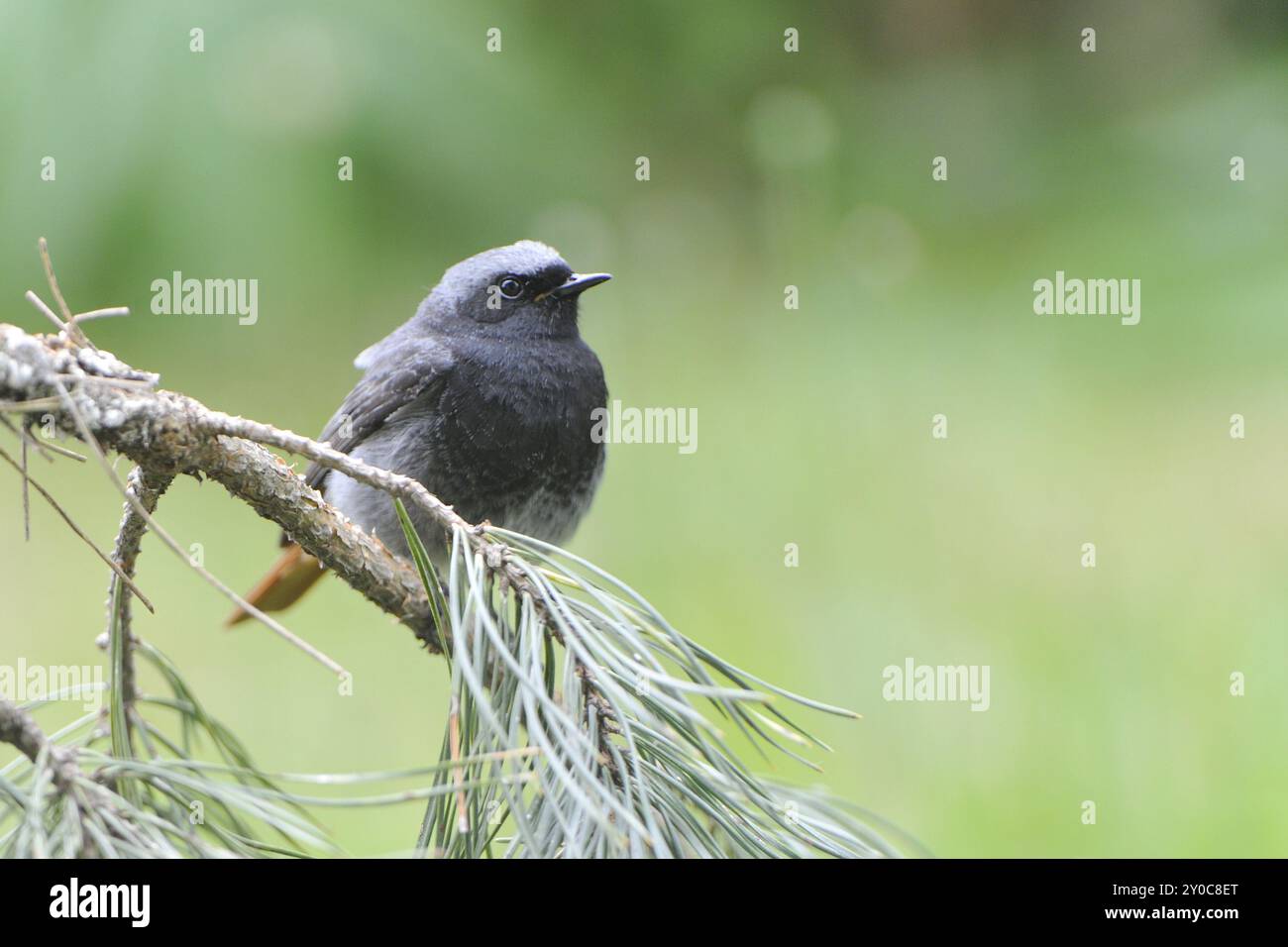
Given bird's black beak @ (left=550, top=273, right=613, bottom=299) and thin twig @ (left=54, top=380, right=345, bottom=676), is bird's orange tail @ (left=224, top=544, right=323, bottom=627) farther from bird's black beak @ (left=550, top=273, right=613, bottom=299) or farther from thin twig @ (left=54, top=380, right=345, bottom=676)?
thin twig @ (left=54, top=380, right=345, bottom=676)

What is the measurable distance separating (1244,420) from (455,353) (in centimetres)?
339

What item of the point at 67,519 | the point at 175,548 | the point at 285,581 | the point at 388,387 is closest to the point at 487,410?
the point at 388,387

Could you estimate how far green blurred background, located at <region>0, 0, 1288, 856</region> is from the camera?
3.54 meters

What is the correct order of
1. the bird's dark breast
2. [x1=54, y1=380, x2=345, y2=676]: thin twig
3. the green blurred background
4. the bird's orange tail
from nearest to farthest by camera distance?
[x1=54, y1=380, x2=345, y2=676]: thin twig → the bird's dark breast → the bird's orange tail → the green blurred background

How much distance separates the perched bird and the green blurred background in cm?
110

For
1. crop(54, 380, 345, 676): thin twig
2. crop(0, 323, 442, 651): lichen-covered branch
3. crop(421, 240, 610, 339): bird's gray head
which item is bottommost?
crop(54, 380, 345, 676): thin twig

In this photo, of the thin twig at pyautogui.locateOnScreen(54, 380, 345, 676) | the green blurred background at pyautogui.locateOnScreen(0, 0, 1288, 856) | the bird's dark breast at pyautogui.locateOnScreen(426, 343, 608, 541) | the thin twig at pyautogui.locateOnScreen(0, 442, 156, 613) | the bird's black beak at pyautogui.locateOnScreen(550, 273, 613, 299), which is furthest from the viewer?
the green blurred background at pyautogui.locateOnScreen(0, 0, 1288, 856)

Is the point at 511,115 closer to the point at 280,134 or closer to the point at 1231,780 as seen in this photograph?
the point at 280,134

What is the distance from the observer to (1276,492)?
13.9 ft

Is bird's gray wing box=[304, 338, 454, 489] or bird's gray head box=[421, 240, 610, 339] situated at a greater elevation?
bird's gray head box=[421, 240, 610, 339]

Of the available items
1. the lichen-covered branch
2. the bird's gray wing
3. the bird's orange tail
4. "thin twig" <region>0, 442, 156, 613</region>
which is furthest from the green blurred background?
"thin twig" <region>0, 442, 156, 613</region>

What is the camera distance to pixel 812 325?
502cm

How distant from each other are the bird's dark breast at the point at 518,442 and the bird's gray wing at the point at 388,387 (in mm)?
47
